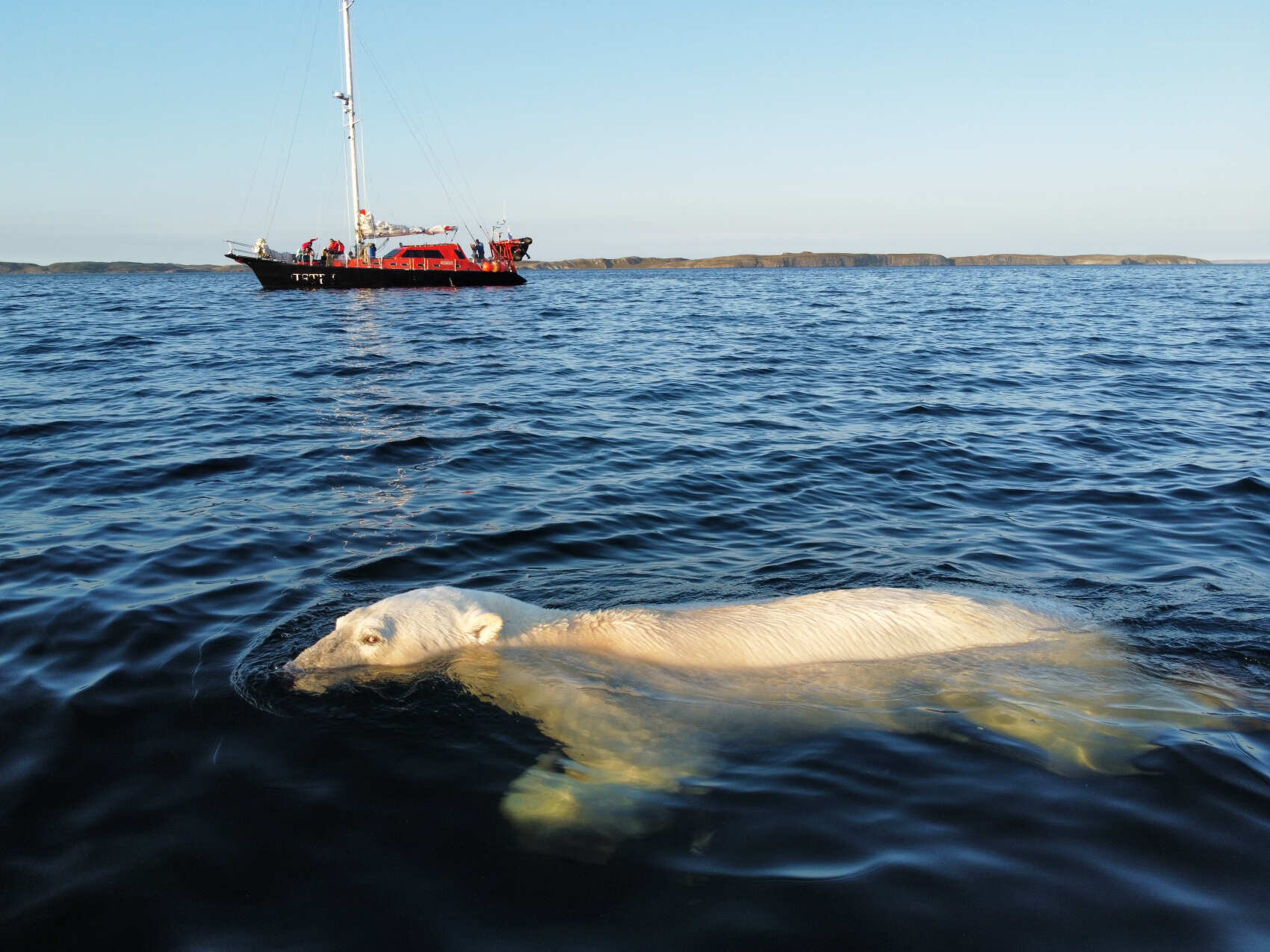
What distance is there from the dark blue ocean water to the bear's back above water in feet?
1.20

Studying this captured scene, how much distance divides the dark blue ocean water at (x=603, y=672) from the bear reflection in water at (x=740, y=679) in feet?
0.21

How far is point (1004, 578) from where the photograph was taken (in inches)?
286

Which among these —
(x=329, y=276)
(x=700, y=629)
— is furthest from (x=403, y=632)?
(x=329, y=276)

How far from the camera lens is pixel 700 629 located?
5.54 metres

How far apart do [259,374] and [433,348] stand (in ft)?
22.4

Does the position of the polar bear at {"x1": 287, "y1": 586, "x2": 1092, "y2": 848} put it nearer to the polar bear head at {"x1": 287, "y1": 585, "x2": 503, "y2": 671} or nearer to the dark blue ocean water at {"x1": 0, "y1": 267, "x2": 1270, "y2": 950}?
the polar bear head at {"x1": 287, "y1": 585, "x2": 503, "y2": 671}

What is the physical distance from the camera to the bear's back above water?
5.34 metres

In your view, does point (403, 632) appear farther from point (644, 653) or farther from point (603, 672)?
point (644, 653)

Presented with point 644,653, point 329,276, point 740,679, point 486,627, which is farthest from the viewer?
point 329,276

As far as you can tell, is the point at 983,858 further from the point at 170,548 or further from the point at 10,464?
the point at 10,464

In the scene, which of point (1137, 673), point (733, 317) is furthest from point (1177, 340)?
point (1137, 673)

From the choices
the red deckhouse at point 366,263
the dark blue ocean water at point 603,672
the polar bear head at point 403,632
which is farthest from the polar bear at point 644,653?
the red deckhouse at point 366,263

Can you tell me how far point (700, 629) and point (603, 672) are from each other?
758 millimetres

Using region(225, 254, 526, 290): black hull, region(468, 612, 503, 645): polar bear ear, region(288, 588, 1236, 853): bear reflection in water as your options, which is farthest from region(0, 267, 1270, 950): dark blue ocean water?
region(225, 254, 526, 290): black hull
